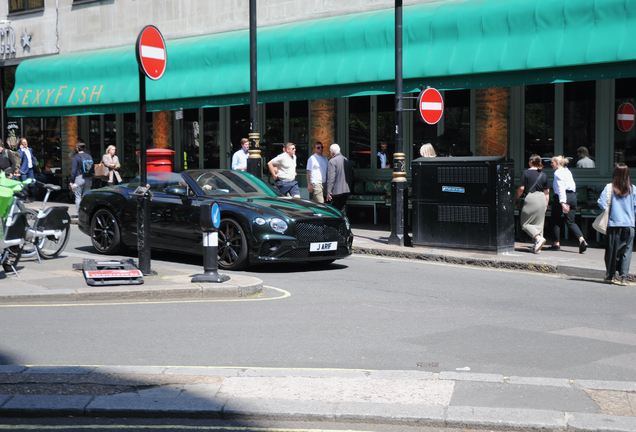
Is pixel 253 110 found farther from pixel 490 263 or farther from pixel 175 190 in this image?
pixel 490 263

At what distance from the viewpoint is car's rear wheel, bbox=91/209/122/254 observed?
1238cm

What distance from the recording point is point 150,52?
9.95 m

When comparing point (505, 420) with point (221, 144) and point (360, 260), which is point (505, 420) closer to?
point (360, 260)

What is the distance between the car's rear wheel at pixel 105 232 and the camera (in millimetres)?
12383

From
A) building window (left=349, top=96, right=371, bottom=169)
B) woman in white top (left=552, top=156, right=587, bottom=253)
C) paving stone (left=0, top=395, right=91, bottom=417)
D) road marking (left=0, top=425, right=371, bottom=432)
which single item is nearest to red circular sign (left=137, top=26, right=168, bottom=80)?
paving stone (left=0, top=395, right=91, bottom=417)

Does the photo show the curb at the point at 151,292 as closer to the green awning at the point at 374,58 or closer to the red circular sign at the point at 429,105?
the red circular sign at the point at 429,105

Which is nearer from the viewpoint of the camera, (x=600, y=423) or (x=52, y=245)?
(x=600, y=423)

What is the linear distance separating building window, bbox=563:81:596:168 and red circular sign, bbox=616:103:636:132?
541mm

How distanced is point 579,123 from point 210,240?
30.9 ft

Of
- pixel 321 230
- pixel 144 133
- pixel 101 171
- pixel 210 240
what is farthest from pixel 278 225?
pixel 101 171

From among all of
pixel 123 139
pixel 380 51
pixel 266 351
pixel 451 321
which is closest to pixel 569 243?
pixel 380 51

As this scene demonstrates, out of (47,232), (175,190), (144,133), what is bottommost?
(47,232)

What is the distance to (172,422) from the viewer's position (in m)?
4.79

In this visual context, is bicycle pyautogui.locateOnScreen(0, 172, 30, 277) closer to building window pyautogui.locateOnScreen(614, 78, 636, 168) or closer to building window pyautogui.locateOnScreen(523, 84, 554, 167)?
building window pyautogui.locateOnScreen(523, 84, 554, 167)
